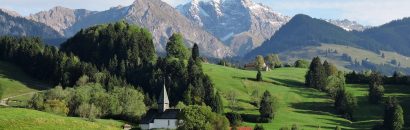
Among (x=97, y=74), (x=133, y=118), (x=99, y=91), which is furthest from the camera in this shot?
(x=97, y=74)

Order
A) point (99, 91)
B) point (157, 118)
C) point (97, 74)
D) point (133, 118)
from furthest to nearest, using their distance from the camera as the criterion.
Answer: point (97, 74)
point (99, 91)
point (133, 118)
point (157, 118)

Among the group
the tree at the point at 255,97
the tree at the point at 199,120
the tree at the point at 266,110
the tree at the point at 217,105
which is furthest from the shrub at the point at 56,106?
the tree at the point at 255,97

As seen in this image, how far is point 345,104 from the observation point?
183m

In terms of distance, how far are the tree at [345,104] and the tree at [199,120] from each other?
204 feet

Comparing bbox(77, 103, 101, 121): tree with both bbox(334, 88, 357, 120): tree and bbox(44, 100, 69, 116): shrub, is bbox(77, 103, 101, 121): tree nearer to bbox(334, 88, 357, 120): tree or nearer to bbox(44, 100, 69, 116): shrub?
bbox(44, 100, 69, 116): shrub

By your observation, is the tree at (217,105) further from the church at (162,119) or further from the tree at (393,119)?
the tree at (393,119)

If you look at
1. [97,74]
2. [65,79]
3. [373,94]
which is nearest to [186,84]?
[97,74]

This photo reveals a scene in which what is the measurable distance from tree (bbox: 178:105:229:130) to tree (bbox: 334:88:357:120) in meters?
62.1

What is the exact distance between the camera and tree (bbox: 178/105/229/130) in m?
126

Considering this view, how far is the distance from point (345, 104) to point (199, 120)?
230 feet

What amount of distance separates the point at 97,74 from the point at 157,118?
47752 mm

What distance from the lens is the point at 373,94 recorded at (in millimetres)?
196250

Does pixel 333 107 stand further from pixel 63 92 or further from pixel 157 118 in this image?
pixel 63 92

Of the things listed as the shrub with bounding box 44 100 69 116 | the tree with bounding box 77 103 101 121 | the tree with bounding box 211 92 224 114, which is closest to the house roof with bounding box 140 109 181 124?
the tree with bounding box 77 103 101 121
